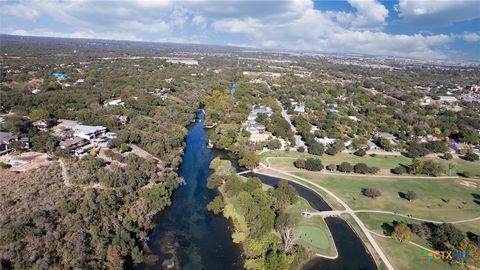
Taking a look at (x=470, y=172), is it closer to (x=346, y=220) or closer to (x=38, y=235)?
(x=346, y=220)

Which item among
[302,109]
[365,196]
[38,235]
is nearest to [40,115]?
[38,235]

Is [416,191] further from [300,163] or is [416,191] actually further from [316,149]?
[316,149]

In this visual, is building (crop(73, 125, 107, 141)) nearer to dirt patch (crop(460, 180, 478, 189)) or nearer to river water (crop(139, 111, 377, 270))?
river water (crop(139, 111, 377, 270))

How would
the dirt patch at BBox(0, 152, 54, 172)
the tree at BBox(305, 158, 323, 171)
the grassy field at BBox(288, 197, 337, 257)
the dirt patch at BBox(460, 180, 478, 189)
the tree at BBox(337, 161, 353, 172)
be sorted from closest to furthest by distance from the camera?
the grassy field at BBox(288, 197, 337, 257)
the dirt patch at BBox(0, 152, 54, 172)
the dirt patch at BBox(460, 180, 478, 189)
the tree at BBox(305, 158, 323, 171)
the tree at BBox(337, 161, 353, 172)

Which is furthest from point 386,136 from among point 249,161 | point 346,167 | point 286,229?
point 286,229

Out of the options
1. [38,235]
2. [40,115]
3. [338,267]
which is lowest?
[338,267]

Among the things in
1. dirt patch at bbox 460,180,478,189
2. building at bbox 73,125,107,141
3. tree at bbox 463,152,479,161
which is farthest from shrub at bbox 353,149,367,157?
building at bbox 73,125,107,141
